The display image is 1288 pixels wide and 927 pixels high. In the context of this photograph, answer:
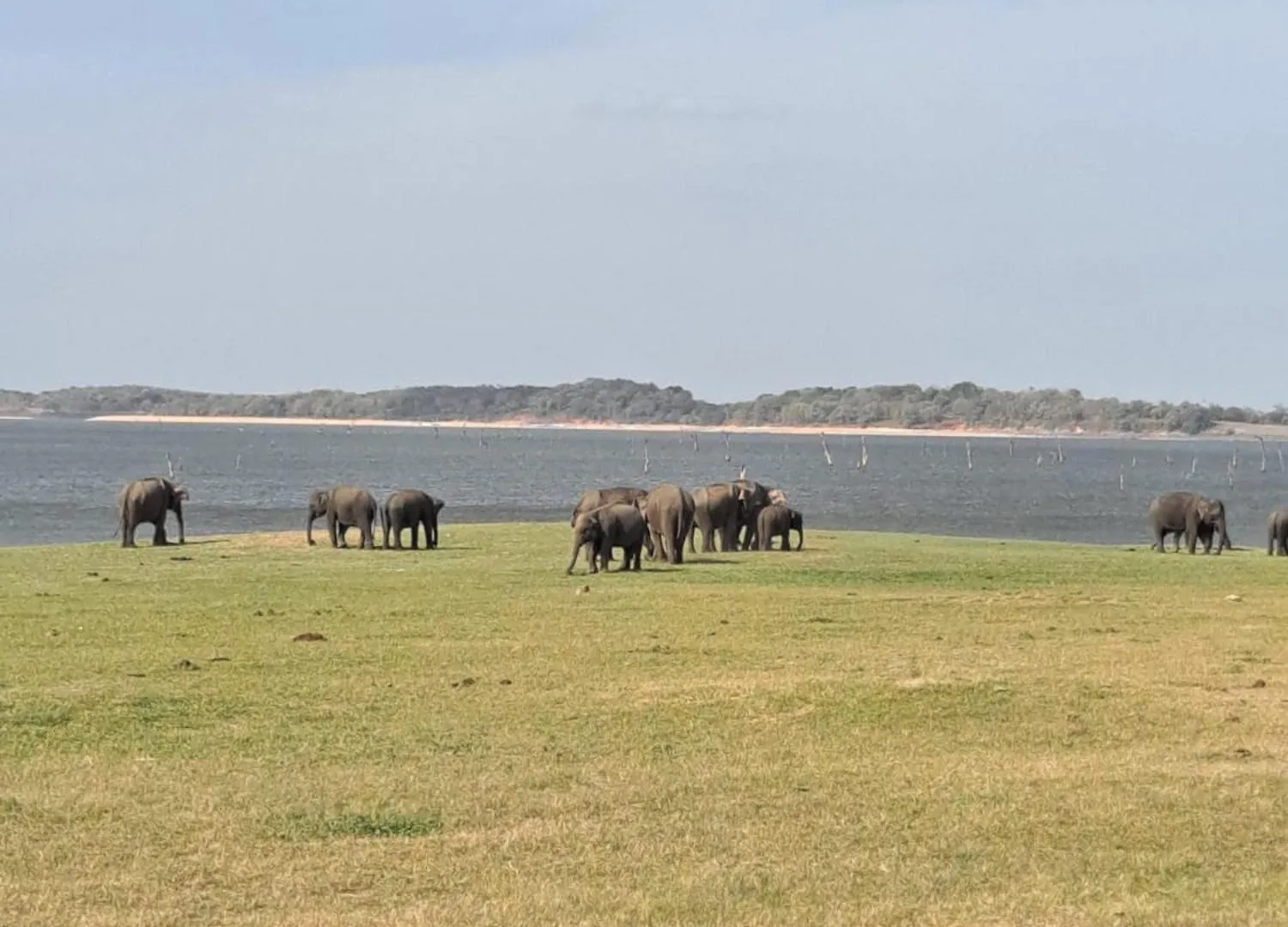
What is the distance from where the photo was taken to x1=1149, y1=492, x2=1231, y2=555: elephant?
45.7 meters

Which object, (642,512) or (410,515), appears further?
(410,515)

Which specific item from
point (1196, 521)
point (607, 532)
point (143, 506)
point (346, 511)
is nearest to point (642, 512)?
point (607, 532)

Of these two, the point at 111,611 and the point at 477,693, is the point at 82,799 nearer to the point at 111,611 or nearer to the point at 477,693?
the point at 477,693

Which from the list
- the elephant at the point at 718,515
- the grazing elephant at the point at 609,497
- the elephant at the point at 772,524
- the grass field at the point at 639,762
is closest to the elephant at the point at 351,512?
the grazing elephant at the point at 609,497

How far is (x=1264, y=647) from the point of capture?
66.1 feet

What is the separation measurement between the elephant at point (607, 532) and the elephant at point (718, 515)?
689cm

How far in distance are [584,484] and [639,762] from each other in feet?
323

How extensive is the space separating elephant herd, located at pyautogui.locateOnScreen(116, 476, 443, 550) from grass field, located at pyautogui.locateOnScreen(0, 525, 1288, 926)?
44.5ft

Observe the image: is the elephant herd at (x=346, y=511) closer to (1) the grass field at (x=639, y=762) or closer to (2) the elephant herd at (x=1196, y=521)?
(1) the grass field at (x=639, y=762)

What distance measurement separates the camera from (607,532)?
31.4m

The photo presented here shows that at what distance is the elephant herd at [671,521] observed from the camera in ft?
103

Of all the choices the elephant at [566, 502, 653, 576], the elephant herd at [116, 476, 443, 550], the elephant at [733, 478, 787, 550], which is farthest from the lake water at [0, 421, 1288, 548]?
the elephant at [566, 502, 653, 576]

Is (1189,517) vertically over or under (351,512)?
under

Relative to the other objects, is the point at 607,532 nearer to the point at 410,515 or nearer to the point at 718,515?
the point at 718,515
